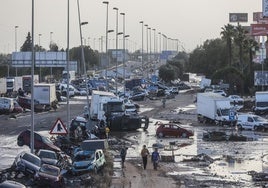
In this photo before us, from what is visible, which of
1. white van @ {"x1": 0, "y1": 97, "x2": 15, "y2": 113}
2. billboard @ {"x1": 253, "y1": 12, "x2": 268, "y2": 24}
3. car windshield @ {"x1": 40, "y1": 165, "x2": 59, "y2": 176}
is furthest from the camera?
billboard @ {"x1": 253, "y1": 12, "x2": 268, "y2": 24}

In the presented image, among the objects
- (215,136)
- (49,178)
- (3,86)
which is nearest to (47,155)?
Result: (49,178)

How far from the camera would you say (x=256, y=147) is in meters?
47.9

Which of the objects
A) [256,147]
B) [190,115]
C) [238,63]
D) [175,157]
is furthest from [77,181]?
[238,63]

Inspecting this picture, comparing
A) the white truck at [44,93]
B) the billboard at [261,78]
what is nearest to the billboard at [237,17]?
the billboard at [261,78]

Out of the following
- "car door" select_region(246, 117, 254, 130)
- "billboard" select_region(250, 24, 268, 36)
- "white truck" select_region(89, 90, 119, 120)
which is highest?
"billboard" select_region(250, 24, 268, 36)

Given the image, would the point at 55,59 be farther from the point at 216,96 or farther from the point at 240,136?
the point at 240,136

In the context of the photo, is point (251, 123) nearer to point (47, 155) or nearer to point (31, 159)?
point (47, 155)

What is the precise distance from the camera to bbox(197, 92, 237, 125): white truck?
66.4 meters

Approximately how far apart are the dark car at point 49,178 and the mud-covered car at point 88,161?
107 inches

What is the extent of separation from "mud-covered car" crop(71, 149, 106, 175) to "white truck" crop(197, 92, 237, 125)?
32.6 metres

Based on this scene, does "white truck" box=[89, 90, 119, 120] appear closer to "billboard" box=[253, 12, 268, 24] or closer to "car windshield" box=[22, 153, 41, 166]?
"car windshield" box=[22, 153, 41, 166]

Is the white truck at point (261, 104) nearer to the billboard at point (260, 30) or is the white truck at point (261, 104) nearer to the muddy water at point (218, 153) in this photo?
the muddy water at point (218, 153)

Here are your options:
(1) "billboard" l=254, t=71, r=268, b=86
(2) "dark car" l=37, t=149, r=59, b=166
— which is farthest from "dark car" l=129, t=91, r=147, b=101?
(2) "dark car" l=37, t=149, r=59, b=166

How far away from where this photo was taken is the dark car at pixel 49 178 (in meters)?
29.2
